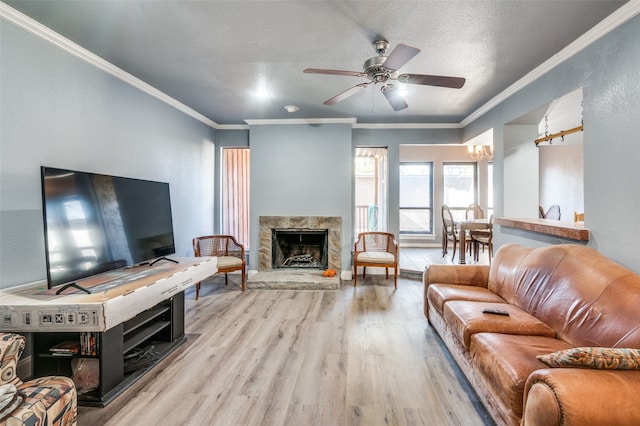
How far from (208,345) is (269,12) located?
2.80 meters

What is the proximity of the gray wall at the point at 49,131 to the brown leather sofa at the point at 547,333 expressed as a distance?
318 cm

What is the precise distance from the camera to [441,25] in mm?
2166

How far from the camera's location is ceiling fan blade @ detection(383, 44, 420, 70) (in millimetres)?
1808

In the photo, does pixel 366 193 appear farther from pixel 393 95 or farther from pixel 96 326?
pixel 96 326

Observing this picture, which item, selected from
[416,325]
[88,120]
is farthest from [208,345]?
[88,120]

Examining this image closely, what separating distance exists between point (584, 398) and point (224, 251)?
421 centimetres

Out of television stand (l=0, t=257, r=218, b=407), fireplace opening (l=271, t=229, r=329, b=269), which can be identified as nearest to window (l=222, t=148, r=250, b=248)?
fireplace opening (l=271, t=229, r=329, b=269)

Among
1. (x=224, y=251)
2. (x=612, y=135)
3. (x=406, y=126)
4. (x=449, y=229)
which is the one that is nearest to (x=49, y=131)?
(x=224, y=251)

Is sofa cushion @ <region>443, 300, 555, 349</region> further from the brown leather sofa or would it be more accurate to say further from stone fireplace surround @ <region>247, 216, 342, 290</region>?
stone fireplace surround @ <region>247, 216, 342, 290</region>

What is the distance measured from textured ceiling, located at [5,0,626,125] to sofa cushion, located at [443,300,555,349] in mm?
2167

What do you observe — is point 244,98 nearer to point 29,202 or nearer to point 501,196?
point 29,202

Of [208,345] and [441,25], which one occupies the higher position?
[441,25]

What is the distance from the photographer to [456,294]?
2.57 meters

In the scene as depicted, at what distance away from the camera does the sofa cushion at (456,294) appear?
8.25 ft
